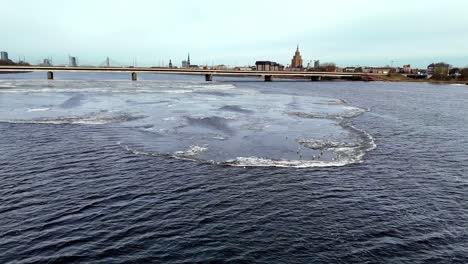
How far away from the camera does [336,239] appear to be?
2109 centimetres

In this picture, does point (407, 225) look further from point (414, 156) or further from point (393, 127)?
point (393, 127)

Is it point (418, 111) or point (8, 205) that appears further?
point (418, 111)

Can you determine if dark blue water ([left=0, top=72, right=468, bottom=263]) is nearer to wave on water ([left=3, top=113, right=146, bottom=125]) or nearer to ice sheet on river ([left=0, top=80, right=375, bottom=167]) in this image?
ice sheet on river ([left=0, top=80, right=375, bottom=167])

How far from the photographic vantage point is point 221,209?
24.8 metres

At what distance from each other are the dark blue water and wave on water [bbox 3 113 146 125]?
14498mm

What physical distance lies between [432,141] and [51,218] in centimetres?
4676

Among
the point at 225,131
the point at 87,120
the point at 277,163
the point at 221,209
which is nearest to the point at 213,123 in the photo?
the point at 225,131

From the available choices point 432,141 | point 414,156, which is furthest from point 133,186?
point 432,141

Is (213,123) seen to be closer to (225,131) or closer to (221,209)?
(225,131)

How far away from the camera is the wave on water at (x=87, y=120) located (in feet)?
178

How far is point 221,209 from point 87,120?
132 feet

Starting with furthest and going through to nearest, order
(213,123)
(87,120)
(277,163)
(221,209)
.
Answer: (87,120) → (213,123) → (277,163) → (221,209)

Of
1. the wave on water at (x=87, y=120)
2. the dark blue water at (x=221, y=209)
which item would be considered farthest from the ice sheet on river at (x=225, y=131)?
the dark blue water at (x=221, y=209)

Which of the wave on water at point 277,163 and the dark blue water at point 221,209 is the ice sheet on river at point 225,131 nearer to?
the wave on water at point 277,163
